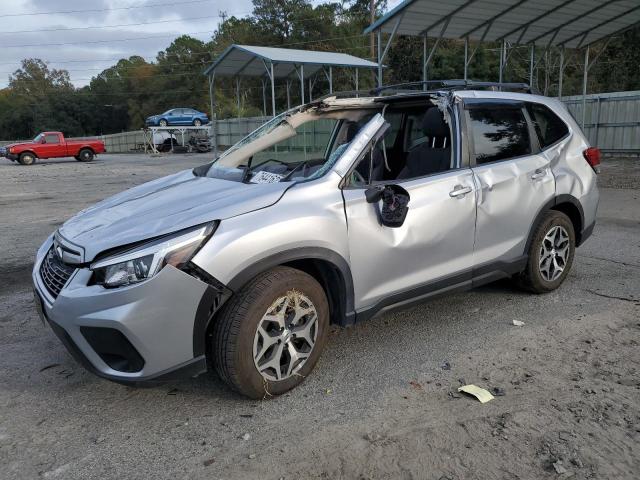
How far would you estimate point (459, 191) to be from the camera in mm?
3814

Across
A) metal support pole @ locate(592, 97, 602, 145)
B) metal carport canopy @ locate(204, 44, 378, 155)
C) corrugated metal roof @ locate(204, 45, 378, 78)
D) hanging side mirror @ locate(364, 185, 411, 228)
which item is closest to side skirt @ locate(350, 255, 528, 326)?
hanging side mirror @ locate(364, 185, 411, 228)

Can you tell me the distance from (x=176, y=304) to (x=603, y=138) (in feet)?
65.2

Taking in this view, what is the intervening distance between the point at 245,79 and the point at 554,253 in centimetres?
4675

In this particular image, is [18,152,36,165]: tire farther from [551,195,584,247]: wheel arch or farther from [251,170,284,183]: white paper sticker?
[551,195,584,247]: wheel arch

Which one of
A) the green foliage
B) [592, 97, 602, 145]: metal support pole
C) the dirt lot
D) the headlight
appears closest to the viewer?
the dirt lot

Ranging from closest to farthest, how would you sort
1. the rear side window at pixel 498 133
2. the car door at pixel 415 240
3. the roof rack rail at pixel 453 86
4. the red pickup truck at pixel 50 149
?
1. the car door at pixel 415 240
2. the rear side window at pixel 498 133
3. the roof rack rail at pixel 453 86
4. the red pickup truck at pixel 50 149

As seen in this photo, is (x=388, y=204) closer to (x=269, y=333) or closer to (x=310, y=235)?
(x=310, y=235)

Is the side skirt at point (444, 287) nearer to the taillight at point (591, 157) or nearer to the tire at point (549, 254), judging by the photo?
the tire at point (549, 254)

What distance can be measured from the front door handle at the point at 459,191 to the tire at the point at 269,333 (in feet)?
4.06

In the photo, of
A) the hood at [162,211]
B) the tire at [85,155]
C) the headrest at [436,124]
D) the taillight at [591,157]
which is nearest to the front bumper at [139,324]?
the hood at [162,211]

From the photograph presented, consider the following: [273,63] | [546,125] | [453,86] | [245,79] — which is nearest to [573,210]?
[546,125]

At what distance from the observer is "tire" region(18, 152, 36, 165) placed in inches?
1141

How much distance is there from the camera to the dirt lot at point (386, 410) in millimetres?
2578

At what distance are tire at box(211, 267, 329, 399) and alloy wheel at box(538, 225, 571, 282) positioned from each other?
7.55 feet
